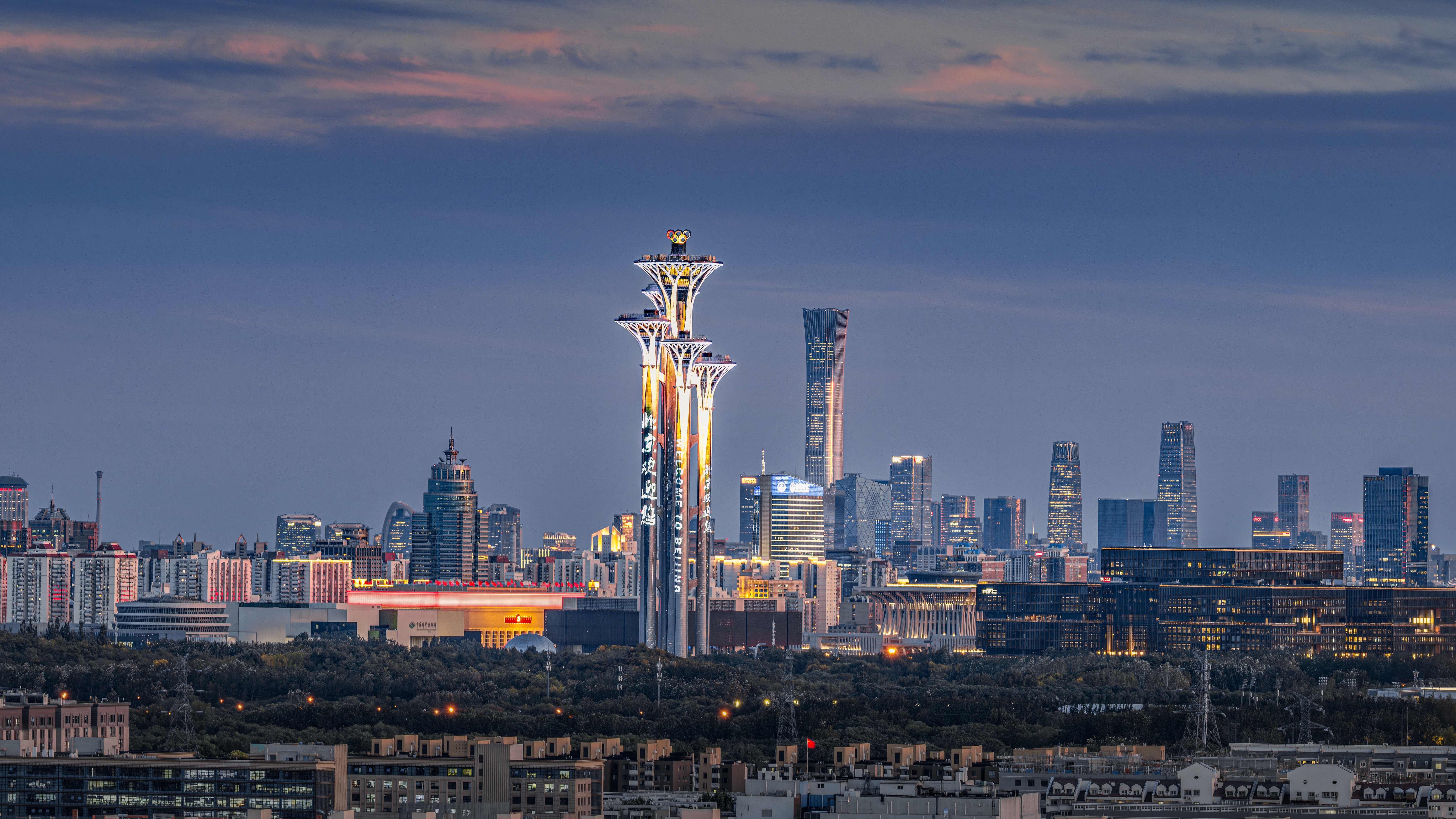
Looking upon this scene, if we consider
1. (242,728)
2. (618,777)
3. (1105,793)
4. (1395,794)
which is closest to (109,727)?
(242,728)

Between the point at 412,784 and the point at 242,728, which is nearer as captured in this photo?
the point at 412,784

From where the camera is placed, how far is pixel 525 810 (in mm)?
137750

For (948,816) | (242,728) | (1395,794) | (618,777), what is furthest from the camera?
(242,728)

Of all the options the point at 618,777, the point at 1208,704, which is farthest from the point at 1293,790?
the point at 1208,704

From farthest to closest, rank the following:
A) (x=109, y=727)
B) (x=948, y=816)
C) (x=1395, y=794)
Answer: (x=109, y=727)
(x=1395, y=794)
(x=948, y=816)

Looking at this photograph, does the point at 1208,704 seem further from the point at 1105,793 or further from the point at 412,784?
the point at 412,784

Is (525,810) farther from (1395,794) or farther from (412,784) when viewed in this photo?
(1395,794)

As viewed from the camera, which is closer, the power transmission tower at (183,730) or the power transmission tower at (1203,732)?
the power transmission tower at (183,730)

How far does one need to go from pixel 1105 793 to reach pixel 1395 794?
14.3m

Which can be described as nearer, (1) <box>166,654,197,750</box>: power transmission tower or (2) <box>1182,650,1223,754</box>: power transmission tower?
(1) <box>166,654,197,750</box>: power transmission tower

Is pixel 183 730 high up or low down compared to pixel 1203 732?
down

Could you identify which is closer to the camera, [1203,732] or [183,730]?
[1203,732]

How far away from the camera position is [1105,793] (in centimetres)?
15012

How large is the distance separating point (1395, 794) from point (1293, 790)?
16.4ft
